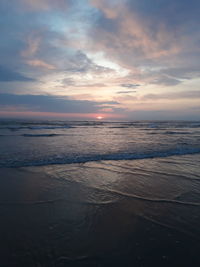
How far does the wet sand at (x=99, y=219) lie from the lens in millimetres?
2539

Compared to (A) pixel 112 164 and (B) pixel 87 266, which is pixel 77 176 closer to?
(A) pixel 112 164

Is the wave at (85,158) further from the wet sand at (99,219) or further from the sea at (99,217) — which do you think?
the wet sand at (99,219)

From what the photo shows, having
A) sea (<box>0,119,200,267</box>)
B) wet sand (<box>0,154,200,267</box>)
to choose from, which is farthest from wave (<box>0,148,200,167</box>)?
wet sand (<box>0,154,200,267</box>)

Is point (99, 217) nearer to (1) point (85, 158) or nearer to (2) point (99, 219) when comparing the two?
(2) point (99, 219)

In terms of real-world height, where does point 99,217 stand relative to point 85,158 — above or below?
below

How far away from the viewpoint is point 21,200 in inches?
166

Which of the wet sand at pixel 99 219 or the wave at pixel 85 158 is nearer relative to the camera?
the wet sand at pixel 99 219

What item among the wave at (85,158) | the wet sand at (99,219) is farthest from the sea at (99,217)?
the wave at (85,158)

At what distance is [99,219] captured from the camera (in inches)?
138

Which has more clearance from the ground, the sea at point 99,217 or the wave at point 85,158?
the wave at point 85,158

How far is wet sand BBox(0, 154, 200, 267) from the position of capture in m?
2.54

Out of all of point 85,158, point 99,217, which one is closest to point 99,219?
point 99,217

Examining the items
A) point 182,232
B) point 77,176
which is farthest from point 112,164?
point 182,232

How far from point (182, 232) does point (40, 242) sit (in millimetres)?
2500
